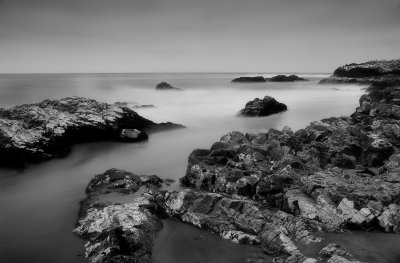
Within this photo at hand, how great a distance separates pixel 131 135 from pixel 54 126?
4272 mm

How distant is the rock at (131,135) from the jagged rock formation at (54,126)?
125 millimetres

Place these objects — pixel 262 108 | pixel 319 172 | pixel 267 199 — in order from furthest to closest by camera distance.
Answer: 1. pixel 262 108
2. pixel 319 172
3. pixel 267 199

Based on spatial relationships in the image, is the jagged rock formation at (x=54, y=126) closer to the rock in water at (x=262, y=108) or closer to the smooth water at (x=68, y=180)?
the smooth water at (x=68, y=180)

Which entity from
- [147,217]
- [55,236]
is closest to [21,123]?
[55,236]

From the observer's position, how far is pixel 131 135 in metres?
19.0

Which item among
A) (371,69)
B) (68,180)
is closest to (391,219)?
(68,180)

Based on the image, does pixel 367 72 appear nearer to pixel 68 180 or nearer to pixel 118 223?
pixel 68 180

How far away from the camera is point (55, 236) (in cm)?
884

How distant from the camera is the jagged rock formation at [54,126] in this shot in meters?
14.3

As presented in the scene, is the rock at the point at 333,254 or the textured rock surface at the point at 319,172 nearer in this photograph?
the rock at the point at 333,254

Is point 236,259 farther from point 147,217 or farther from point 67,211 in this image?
point 67,211

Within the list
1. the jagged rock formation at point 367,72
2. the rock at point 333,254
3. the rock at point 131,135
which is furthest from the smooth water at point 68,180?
the jagged rock formation at point 367,72

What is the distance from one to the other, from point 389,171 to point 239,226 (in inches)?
241

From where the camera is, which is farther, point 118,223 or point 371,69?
point 371,69
